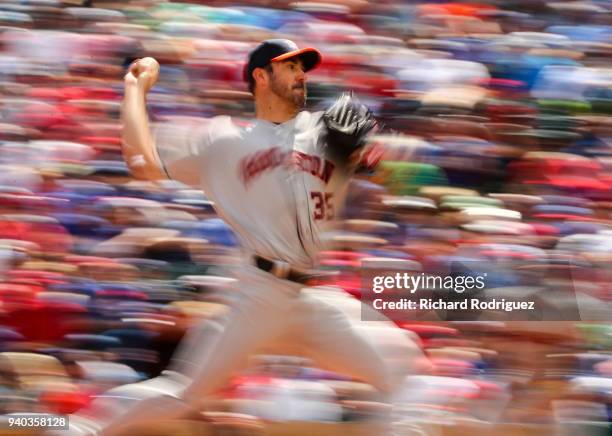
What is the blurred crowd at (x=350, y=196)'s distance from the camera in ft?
13.2

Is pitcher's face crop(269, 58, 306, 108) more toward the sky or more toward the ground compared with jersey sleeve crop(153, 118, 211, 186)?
more toward the sky

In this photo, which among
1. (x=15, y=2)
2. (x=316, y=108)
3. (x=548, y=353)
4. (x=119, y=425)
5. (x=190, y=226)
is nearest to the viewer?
(x=119, y=425)

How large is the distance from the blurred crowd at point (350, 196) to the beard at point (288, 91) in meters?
0.29

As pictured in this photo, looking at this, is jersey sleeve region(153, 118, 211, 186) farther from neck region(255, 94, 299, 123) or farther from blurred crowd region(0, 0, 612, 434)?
blurred crowd region(0, 0, 612, 434)

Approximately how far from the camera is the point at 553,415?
3812 mm

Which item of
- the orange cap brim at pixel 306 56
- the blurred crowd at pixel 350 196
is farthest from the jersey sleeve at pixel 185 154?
the blurred crowd at pixel 350 196

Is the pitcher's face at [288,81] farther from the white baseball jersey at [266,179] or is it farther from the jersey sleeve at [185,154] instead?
the jersey sleeve at [185,154]

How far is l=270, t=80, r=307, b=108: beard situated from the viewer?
3.30 meters

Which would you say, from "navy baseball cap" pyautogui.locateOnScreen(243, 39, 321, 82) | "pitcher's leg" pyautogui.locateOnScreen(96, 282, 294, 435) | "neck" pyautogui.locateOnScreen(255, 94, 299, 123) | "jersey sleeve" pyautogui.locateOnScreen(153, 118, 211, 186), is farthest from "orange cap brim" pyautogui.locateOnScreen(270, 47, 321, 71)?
"pitcher's leg" pyautogui.locateOnScreen(96, 282, 294, 435)

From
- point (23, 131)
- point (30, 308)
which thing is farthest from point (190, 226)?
point (23, 131)

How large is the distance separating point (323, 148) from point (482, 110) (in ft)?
6.95

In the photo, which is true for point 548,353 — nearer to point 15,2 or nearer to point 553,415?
point 553,415

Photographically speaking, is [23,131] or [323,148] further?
[23,131]

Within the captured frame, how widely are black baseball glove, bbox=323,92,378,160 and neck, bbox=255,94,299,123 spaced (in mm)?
120
